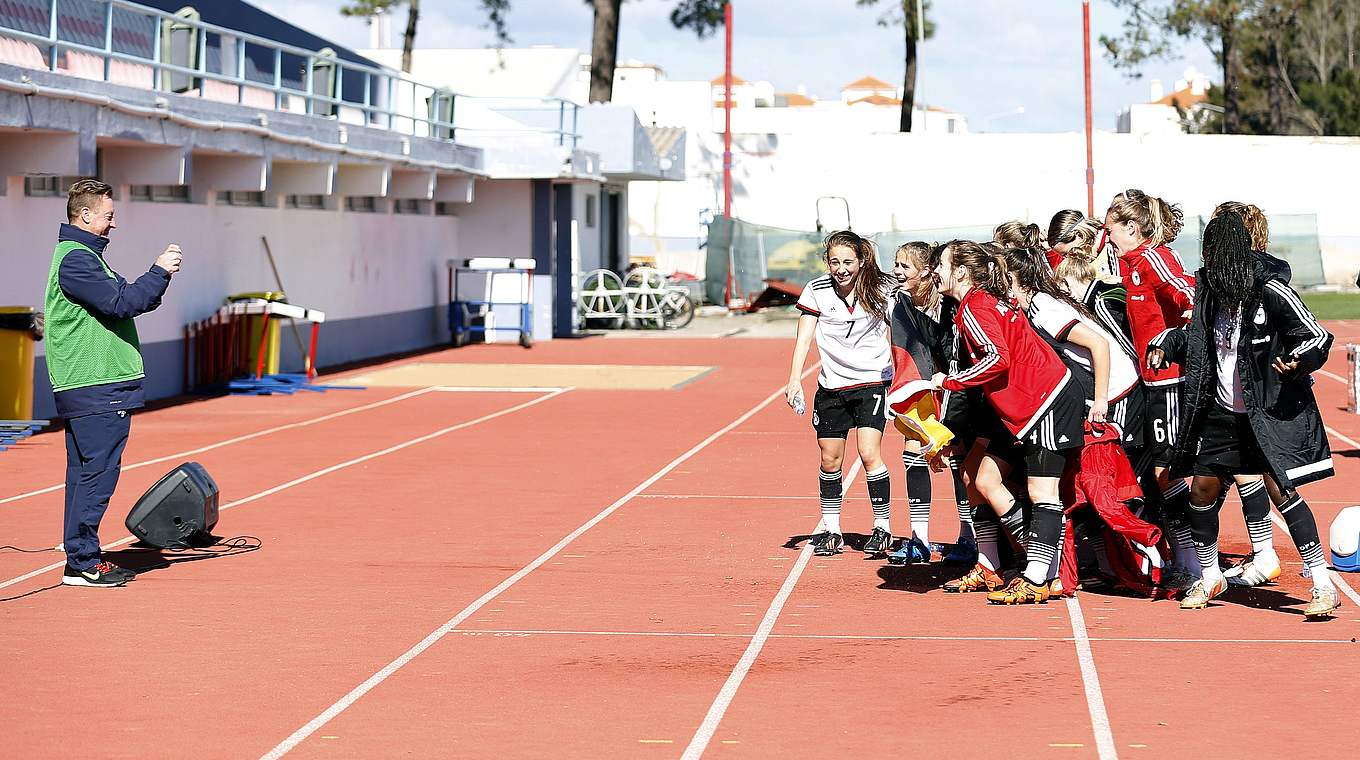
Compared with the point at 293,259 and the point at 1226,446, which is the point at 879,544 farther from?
the point at 293,259

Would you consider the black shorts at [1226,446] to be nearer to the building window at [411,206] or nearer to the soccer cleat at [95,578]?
the soccer cleat at [95,578]

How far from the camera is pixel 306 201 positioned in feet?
85.5

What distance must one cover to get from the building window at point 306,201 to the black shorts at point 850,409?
16.8m

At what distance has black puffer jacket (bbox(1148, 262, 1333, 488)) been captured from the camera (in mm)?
7645

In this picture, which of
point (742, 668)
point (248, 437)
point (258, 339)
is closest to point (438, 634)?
point (742, 668)

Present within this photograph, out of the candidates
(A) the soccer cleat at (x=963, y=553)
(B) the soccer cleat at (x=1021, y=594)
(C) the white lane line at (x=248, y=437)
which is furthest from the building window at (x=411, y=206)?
(B) the soccer cleat at (x=1021, y=594)

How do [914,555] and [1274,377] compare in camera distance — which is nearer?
[1274,377]

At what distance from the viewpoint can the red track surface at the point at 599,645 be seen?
6.16 meters

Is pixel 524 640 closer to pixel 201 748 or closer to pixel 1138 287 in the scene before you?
pixel 201 748

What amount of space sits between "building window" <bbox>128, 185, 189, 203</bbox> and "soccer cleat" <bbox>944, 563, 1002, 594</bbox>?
1364cm

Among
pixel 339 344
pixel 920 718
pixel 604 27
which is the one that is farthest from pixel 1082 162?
pixel 920 718

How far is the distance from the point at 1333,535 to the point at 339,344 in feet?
66.8

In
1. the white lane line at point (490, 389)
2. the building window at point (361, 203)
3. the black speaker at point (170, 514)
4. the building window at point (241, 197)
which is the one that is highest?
the building window at point (361, 203)

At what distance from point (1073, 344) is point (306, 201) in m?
19.3
